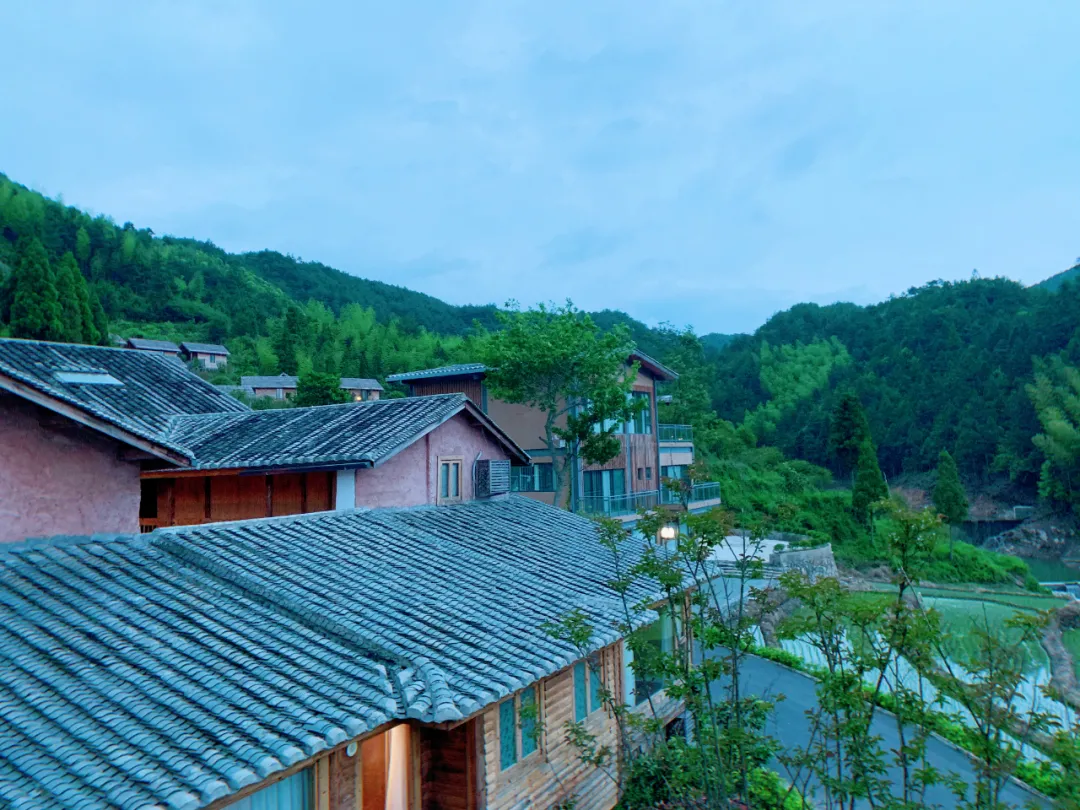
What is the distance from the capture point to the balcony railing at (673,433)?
108 ft

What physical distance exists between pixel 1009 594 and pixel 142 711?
3784 cm

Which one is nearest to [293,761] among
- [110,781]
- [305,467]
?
[110,781]

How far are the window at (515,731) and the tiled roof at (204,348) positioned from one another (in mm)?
58322

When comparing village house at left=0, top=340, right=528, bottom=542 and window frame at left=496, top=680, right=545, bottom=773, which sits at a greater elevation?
village house at left=0, top=340, right=528, bottom=542

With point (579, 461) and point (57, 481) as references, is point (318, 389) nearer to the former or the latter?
point (579, 461)

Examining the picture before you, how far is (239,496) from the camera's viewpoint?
1293cm

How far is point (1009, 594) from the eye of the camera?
32156 millimetres

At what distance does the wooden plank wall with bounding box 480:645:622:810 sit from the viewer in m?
7.26

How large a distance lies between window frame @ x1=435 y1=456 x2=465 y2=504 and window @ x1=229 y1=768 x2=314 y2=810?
8.10m

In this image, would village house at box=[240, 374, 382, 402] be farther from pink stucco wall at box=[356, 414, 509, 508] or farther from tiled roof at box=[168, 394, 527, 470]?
pink stucco wall at box=[356, 414, 509, 508]

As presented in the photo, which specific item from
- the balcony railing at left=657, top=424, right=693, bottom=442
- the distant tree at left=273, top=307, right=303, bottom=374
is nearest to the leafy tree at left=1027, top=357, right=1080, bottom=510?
Answer: the balcony railing at left=657, top=424, right=693, bottom=442

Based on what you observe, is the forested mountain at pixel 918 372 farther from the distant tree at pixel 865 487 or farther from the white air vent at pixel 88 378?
the white air vent at pixel 88 378

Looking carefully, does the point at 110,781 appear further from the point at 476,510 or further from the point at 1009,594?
the point at 1009,594

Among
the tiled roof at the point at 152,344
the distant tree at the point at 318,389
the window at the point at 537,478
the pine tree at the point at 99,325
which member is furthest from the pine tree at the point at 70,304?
the window at the point at 537,478
